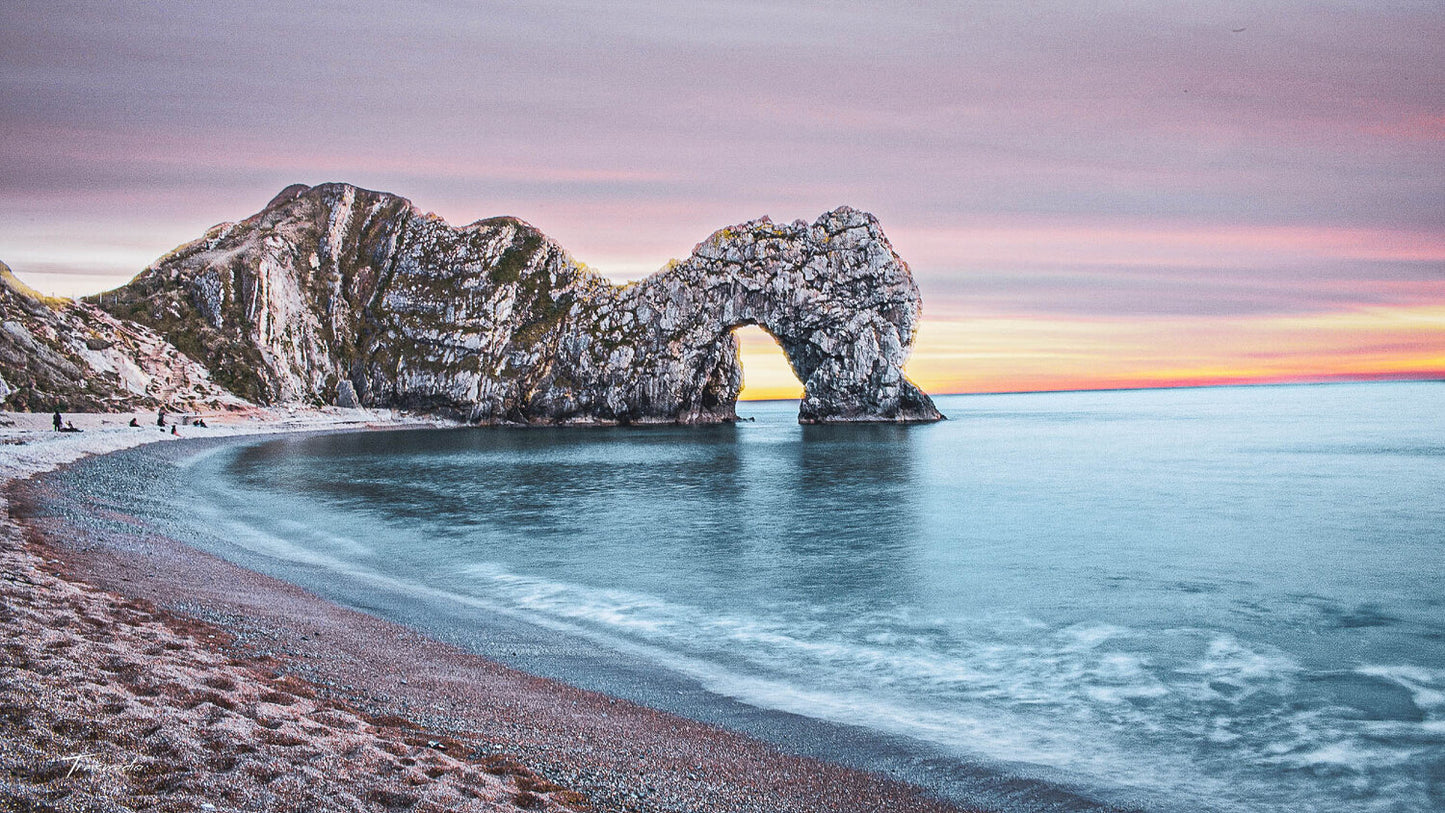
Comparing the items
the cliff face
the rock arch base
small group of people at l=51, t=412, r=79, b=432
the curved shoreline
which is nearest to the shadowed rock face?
the rock arch base

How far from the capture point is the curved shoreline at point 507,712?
805cm

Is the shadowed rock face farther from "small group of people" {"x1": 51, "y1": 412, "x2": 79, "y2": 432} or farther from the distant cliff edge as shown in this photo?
"small group of people" {"x1": 51, "y1": 412, "x2": 79, "y2": 432}

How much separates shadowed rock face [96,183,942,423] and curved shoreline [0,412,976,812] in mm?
91544

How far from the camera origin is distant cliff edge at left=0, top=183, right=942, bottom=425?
10331 centimetres

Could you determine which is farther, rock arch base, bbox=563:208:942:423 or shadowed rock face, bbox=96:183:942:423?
shadowed rock face, bbox=96:183:942:423

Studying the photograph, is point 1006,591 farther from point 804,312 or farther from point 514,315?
point 514,315

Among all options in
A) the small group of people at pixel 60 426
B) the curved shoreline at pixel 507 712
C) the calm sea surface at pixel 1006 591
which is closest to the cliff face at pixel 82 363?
the small group of people at pixel 60 426

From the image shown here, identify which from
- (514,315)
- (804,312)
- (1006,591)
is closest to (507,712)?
(1006,591)

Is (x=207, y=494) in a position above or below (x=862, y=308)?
below

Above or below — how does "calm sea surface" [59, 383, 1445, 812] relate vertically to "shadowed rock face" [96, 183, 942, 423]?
below

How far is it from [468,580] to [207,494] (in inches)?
778

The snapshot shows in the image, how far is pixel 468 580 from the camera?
2052cm

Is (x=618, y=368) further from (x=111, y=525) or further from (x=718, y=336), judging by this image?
(x=111, y=525)

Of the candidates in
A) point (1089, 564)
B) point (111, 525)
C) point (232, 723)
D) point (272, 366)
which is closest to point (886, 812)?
point (232, 723)
